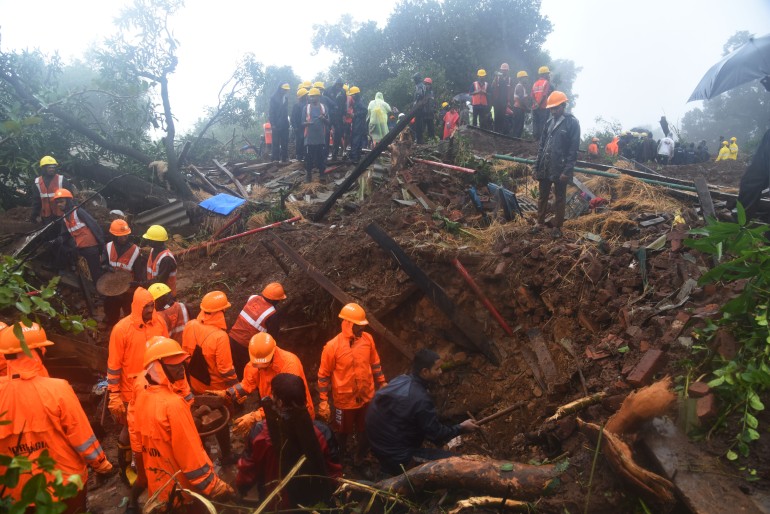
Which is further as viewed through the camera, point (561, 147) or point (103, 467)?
point (561, 147)

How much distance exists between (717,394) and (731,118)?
148ft

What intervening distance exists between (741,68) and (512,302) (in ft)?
11.9

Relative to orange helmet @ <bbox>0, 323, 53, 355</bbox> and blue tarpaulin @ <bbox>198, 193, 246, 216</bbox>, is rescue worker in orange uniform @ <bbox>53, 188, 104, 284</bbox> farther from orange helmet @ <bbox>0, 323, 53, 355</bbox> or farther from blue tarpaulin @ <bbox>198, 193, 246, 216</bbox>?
orange helmet @ <bbox>0, 323, 53, 355</bbox>

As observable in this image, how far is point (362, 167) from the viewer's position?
8.92m

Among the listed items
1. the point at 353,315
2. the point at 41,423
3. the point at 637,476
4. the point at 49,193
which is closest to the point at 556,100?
the point at 353,315

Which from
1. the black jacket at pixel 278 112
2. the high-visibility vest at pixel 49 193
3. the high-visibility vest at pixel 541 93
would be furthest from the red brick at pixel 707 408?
the black jacket at pixel 278 112

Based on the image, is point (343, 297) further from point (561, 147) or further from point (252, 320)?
point (561, 147)

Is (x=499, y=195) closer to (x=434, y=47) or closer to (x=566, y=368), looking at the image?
(x=566, y=368)

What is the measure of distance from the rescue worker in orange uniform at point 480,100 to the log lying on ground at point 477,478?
12279mm

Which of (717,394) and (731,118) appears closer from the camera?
(717,394)

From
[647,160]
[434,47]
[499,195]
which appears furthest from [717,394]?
[434,47]

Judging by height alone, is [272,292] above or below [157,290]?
below

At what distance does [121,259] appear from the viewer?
6.62 m

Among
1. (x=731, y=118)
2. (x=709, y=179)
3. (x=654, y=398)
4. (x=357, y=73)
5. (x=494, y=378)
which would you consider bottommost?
(x=494, y=378)
